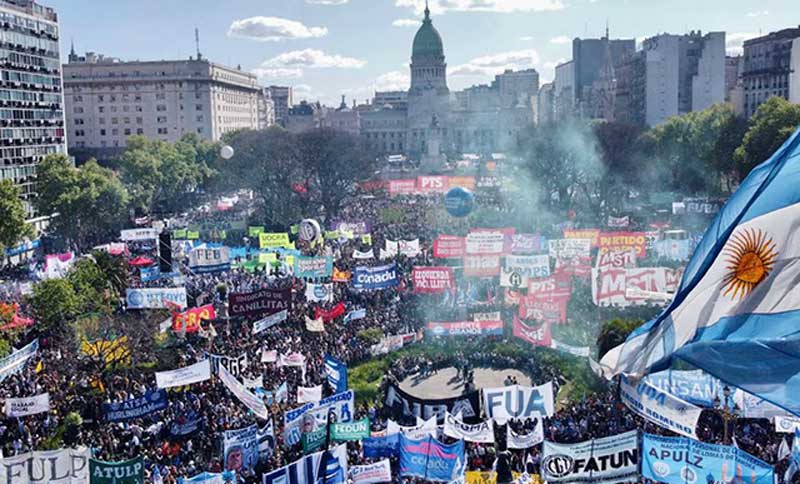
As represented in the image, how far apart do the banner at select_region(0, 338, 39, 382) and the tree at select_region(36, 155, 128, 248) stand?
32.7m

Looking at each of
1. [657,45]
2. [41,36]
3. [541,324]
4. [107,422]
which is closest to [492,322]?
[541,324]

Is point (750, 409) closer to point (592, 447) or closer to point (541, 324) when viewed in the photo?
point (592, 447)

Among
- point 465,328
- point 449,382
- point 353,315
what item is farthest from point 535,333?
point 353,315

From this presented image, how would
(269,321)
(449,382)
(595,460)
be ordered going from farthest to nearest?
(269,321), (449,382), (595,460)

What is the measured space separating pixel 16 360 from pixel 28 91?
4402cm

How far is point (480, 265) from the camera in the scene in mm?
36344

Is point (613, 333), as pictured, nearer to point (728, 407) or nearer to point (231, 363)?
point (728, 407)

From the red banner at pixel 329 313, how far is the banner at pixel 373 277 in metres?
1.57

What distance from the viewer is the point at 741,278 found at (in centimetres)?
1020

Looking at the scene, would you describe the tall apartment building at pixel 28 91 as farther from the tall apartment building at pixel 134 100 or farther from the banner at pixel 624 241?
the tall apartment building at pixel 134 100

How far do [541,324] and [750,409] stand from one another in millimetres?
9575

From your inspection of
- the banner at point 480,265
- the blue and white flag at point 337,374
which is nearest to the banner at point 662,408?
the blue and white flag at point 337,374

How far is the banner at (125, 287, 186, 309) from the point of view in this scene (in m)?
32.7

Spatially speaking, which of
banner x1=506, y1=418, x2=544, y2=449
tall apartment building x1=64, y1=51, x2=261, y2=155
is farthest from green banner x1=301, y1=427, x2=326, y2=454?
tall apartment building x1=64, y1=51, x2=261, y2=155
